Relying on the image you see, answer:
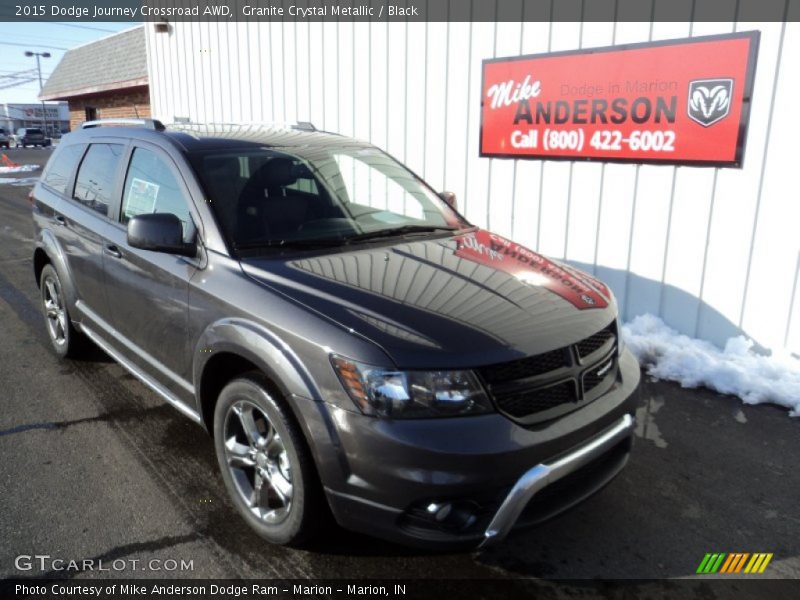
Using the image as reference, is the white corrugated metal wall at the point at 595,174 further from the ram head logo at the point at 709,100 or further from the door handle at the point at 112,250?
the door handle at the point at 112,250

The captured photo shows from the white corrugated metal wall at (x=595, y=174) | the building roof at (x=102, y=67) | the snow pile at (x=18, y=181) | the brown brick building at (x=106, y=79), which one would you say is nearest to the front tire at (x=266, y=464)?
the white corrugated metal wall at (x=595, y=174)

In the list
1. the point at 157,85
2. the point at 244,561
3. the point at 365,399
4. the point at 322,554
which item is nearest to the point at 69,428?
the point at 244,561

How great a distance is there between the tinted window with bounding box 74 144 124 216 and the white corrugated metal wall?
375 cm

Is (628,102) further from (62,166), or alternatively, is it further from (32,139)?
(32,139)

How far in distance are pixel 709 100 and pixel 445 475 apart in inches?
162

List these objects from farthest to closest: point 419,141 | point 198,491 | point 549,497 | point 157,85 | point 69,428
Result: point 157,85
point 419,141
point 69,428
point 198,491
point 549,497

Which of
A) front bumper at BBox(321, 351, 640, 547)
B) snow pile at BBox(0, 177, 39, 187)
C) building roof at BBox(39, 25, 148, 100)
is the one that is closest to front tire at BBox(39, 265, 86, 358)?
front bumper at BBox(321, 351, 640, 547)

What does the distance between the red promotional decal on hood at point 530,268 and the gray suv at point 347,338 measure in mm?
18

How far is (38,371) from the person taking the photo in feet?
15.5

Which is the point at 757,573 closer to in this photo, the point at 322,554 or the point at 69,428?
the point at 322,554

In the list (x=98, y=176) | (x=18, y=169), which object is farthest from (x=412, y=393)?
(x=18, y=169)

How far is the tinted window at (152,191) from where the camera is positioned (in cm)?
322

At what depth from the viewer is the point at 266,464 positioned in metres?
2.69

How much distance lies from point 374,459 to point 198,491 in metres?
1.39
